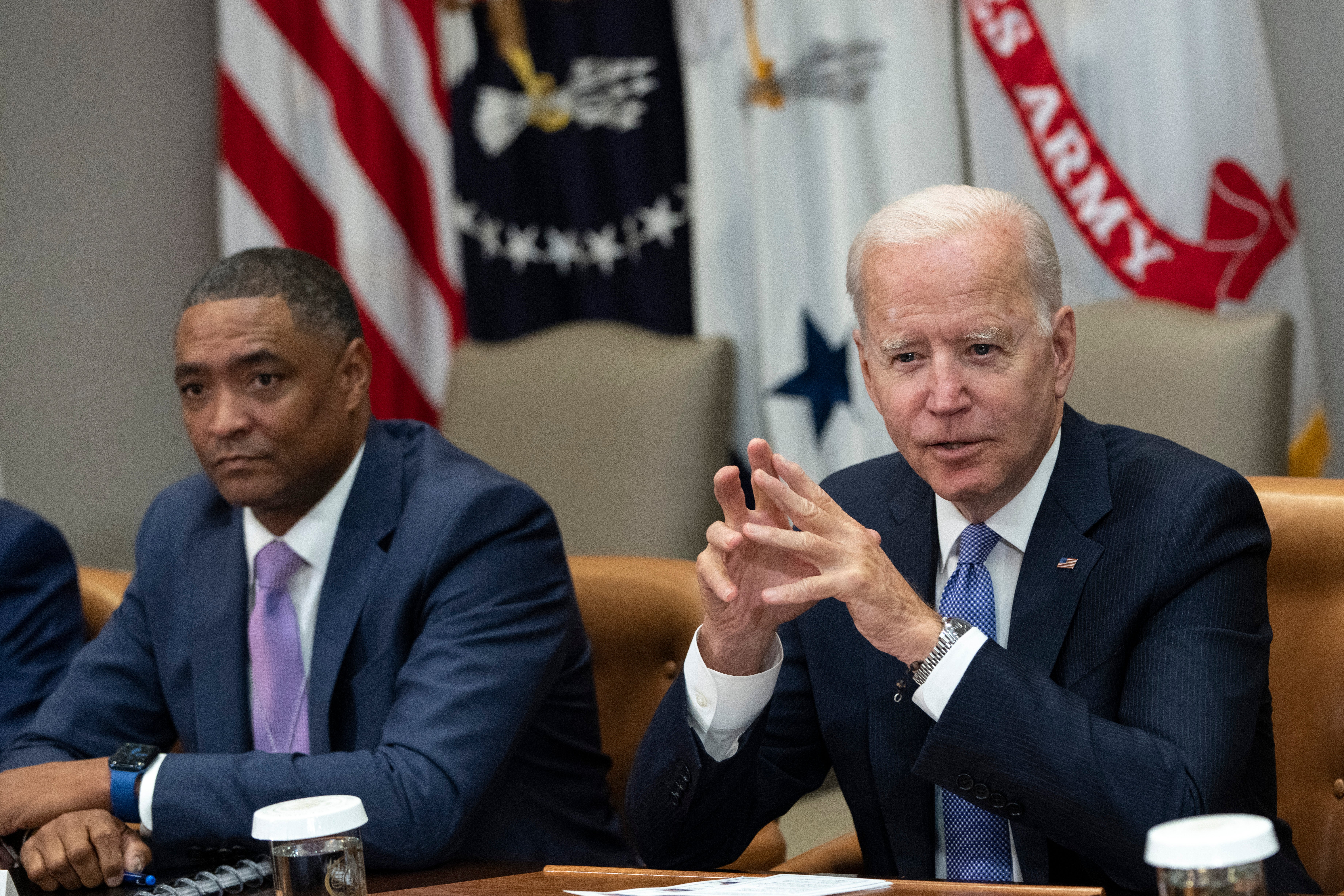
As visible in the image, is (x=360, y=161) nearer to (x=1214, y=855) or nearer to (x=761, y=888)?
(x=761, y=888)

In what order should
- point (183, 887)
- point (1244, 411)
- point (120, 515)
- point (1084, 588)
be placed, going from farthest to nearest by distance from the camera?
1. point (120, 515)
2. point (1244, 411)
3. point (1084, 588)
4. point (183, 887)

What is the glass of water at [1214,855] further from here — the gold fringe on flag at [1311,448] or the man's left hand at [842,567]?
the gold fringe on flag at [1311,448]

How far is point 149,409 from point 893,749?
2.83 m

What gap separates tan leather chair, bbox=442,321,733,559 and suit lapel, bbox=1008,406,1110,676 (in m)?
1.75

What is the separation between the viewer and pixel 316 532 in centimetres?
223

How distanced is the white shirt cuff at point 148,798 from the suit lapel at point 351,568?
24 centimetres

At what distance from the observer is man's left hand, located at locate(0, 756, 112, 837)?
6.11ft

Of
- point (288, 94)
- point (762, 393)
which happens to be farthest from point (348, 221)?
point (762, 393)

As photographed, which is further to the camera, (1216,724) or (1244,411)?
(1244,411)

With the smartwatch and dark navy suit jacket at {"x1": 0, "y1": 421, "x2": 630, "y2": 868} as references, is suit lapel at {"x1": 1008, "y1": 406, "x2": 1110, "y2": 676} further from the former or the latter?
the smartwatch

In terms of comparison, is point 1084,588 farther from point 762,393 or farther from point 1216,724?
point 762,393

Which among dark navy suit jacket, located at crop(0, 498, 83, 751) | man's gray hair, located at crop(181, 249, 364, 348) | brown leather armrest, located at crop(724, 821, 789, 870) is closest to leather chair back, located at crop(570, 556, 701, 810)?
brown leather armrest, located at crop(724, 821, 789, 870)

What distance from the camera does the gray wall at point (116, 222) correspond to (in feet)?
10.7

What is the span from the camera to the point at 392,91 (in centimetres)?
412
